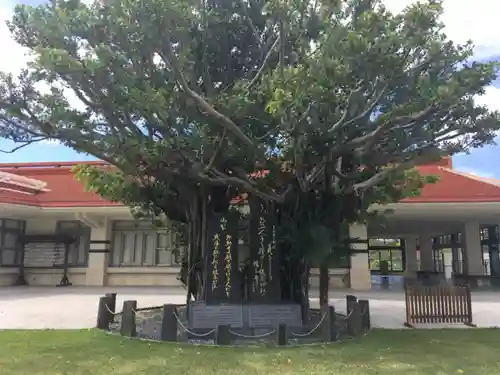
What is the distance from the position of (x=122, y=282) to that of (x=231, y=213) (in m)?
10.4

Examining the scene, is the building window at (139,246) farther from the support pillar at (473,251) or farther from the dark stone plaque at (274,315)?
the support pillar at (473,251)

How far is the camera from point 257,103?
7.28m

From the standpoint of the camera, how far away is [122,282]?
17.7m

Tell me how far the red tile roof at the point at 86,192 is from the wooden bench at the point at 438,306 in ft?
18.9

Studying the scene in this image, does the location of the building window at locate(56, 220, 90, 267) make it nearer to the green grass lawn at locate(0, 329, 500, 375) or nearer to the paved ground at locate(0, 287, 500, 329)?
the paved ground at locate(0, 287, 500, 329)

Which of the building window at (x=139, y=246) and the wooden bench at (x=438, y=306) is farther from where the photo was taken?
the building window at (x=139, y=246)

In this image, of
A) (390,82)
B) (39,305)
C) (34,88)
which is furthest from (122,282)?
(390,82)

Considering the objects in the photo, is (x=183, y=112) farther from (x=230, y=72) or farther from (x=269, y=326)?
(x=269, y=326)

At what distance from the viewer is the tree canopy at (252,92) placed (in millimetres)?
6066

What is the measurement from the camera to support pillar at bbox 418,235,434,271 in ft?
90.2

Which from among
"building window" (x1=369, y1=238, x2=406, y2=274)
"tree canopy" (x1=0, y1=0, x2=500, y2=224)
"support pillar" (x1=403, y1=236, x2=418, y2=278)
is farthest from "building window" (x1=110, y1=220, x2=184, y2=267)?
"support pillar" (x1=403, y1=236, x2=418, y2=278)

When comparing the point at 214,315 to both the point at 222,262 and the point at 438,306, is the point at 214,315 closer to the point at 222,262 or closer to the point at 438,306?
the point at 222,262

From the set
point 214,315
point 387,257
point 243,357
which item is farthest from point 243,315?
point 387,257

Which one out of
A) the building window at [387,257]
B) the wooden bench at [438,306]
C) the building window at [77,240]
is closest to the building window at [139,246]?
the building window at [77,240]
